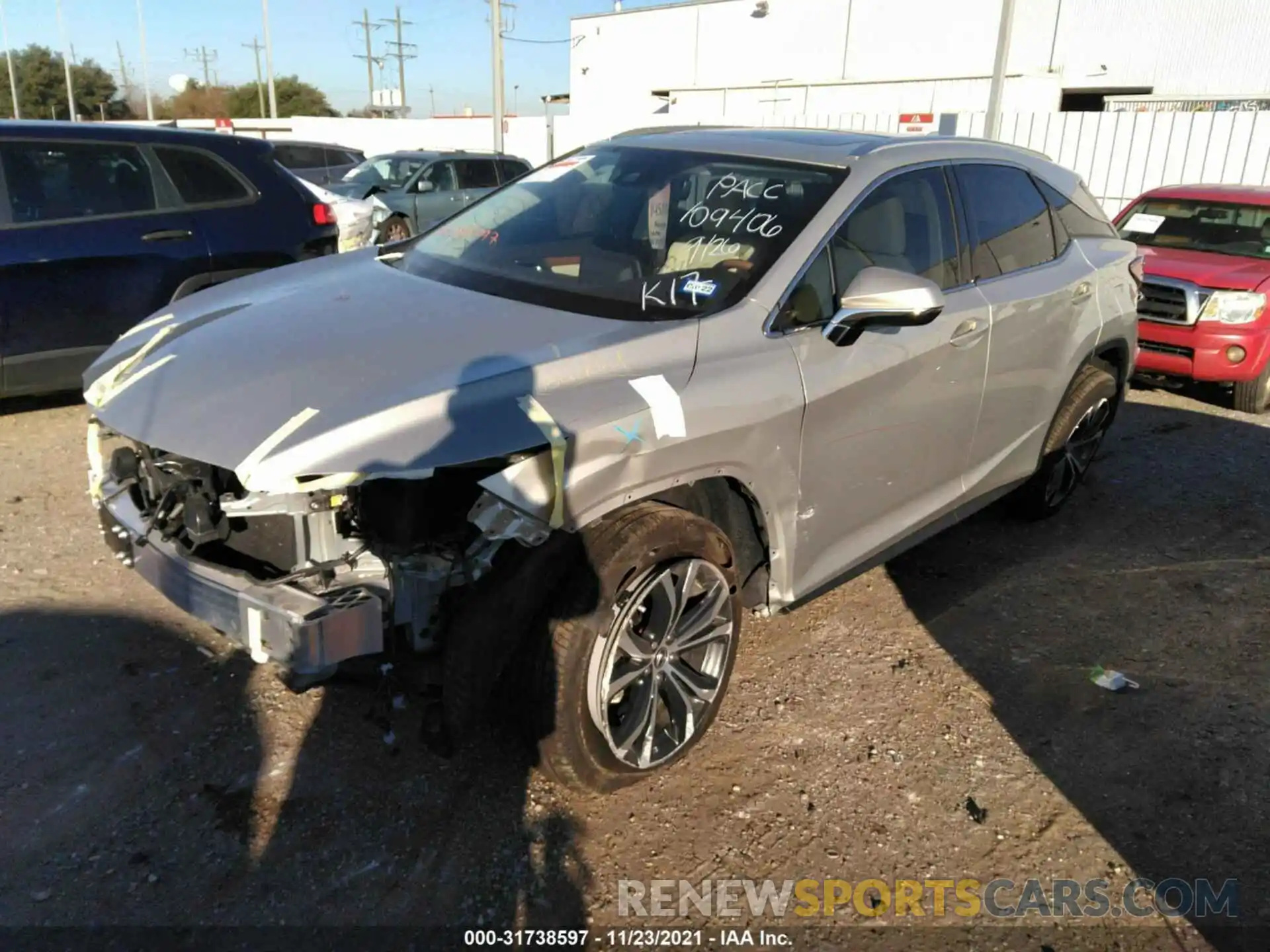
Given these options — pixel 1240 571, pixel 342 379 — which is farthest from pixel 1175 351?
pixel 342 379

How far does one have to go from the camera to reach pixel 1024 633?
4.07 m

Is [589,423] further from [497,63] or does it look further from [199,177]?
[497,63]

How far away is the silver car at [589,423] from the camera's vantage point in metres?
2.46

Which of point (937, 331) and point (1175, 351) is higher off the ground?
point (937, 331)

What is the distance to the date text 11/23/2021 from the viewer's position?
2.43 meters

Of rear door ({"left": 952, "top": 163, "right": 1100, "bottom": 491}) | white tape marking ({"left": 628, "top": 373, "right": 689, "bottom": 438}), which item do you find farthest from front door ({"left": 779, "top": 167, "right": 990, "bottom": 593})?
white tape marking ({"left": 628, "top": 373, "right": 689, "bottom": 438})

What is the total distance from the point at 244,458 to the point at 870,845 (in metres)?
2.05

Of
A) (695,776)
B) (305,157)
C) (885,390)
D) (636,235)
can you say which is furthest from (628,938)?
(305,157)

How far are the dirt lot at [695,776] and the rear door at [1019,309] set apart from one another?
74cm

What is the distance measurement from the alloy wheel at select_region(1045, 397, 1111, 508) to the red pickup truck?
248 centimetres

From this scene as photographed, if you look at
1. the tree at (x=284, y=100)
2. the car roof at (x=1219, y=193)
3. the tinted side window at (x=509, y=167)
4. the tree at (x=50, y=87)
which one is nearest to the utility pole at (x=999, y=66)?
the car roof at (x=1219, y=193)

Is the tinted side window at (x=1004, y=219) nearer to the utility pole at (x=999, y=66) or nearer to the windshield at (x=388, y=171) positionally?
the windshield at (x=388, y=171)

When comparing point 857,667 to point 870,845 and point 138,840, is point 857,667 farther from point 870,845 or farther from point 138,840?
point 138,840

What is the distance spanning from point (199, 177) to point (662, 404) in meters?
4.96
